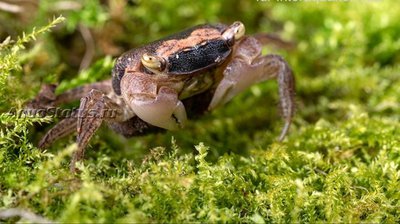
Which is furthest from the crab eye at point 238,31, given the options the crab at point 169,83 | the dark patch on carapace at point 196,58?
the dark patch on carapace at point 196,58

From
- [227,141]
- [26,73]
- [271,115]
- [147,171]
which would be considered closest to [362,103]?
[271,115]

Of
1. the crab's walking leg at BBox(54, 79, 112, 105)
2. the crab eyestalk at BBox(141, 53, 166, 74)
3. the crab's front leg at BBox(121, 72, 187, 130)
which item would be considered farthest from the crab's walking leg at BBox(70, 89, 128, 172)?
the crab's walking leg at BBox(54, 79, 112, 105)

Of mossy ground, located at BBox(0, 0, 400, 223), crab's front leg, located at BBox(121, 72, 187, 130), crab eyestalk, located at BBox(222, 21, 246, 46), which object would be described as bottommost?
mossy ground, located at BBox(0, 0, 400, 223)

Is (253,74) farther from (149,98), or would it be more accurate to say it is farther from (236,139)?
(149,98)

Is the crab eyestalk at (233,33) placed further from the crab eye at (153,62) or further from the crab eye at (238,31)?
the crab eye at (153,62)

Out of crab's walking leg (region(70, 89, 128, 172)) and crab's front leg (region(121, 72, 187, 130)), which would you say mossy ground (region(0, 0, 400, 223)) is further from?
crab's front leg (region(121, 72, 187, 130))
